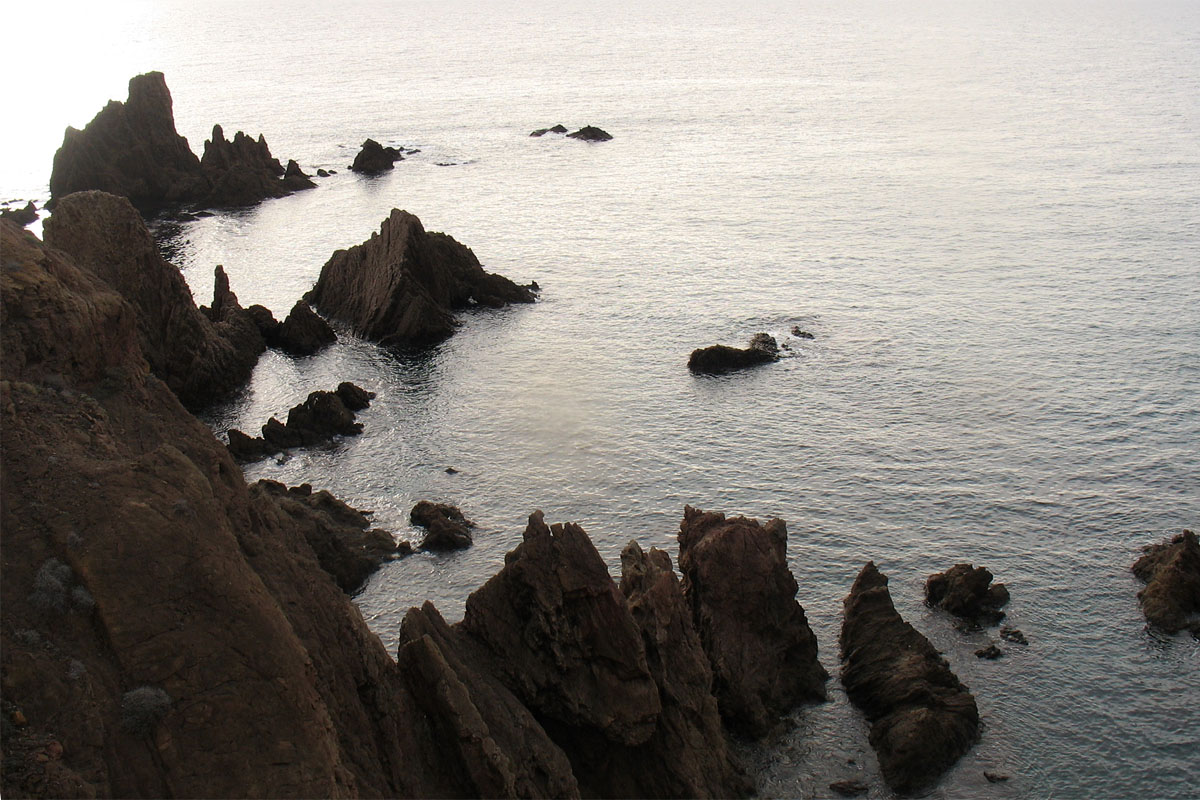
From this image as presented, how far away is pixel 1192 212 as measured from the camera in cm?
13150

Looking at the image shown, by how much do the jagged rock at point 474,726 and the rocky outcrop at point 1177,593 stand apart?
32.8 m

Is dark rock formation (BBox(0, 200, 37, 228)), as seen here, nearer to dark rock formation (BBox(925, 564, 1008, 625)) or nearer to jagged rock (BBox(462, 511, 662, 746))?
jagged rock (BBox(462, 511, 662, 746))

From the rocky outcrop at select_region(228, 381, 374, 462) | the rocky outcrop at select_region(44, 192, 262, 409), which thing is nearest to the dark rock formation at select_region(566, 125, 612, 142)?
the rocky outcrop at select_region(44, 192, 262, 409)

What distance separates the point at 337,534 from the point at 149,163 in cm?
9804

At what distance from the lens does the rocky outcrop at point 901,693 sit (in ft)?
146

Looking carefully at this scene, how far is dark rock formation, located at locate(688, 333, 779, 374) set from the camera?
89.2 m

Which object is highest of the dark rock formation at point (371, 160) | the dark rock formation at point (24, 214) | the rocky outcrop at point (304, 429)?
the dark rock formation at point (371, 160)

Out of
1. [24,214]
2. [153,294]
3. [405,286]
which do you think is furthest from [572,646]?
[24,214]

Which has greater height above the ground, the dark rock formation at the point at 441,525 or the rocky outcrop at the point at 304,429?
the rocky outcrop at the point at 304,429

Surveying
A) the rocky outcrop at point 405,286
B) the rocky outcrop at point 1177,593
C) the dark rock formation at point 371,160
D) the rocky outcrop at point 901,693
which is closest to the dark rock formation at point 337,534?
the rocky outcrop at point 901,693

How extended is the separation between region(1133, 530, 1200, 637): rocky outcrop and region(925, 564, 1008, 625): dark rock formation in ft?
22.5

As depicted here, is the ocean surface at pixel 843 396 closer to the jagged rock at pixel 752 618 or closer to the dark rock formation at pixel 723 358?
the jagged rock at pixel 752 618

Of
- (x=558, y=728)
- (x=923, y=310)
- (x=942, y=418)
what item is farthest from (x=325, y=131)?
(x=558, y=728)

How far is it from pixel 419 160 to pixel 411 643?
145866 mm
